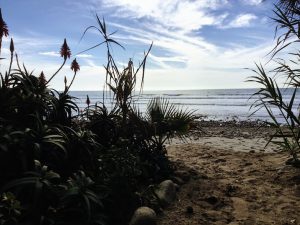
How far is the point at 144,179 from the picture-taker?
521 centimetres

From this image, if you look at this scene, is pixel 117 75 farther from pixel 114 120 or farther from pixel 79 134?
pixel 79 134

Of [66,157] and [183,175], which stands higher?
[66,157]

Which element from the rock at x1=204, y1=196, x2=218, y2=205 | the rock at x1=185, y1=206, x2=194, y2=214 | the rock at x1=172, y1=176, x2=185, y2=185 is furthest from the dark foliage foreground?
the rock at x1=204, y1=196, x2=218, y2=205

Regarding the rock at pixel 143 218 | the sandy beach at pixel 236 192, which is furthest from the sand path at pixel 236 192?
the rock at pixel 143 218

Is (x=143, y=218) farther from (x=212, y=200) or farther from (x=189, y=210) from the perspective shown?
(x=212, y=200)

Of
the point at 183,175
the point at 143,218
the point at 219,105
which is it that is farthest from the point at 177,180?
the point at 219,105

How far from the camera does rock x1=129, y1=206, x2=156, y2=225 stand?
378cm

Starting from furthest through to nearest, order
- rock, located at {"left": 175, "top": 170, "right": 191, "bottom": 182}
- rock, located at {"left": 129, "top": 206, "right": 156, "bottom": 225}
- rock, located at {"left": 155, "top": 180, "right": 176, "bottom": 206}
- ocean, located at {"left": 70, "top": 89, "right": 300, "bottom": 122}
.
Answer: ocean, located at {"left": 70, "top": 89, "right": 300, "bottom": 122} < rock, located at {"left": 175, "top": 170, "right": 191, "bottom": 182} < rock, located at {"left": 155, "top": 180, "right": 176, "bottom": 206} < rock, located at {"left": 129, "top": 206, "right": 156, "bottom": 225}

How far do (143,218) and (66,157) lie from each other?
1021 millimetres

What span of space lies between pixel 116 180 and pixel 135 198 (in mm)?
338

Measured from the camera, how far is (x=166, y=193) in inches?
184

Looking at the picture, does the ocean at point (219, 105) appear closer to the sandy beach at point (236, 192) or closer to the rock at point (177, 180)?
the sandy beach at point (236, 192)

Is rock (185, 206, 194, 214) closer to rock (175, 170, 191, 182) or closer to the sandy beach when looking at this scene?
the sandy beach

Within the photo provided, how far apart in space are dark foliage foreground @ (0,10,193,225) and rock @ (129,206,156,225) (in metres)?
0.21
